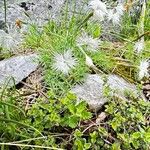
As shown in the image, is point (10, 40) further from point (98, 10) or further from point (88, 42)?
point (98, 10)

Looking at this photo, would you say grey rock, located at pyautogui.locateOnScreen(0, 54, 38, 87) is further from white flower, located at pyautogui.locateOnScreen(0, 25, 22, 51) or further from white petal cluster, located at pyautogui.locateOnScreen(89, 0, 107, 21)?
white petal cluster, located at pyautogui.locateOnScreen(89, 0, 107, 21)

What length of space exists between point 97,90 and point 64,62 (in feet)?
0.81

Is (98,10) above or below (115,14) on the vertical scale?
above

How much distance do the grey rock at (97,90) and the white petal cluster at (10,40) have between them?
2.30 ft

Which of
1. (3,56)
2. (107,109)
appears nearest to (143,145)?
(107,109)

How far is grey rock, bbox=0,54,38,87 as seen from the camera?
9.53 feet

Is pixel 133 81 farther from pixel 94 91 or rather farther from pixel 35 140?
pixel 35 140

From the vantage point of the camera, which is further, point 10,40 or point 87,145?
point 10,40

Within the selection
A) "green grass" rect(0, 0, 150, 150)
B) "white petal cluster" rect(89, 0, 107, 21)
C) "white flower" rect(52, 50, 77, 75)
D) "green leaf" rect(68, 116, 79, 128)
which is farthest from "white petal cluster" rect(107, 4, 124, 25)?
"green leaf" rect(68, 116, 79, 128)

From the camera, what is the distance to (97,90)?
2.77 m

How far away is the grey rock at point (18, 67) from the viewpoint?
2904 mm

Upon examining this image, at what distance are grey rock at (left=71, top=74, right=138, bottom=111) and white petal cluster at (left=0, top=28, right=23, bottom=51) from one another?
70 cm

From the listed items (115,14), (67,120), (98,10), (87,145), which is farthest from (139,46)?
(87,145)

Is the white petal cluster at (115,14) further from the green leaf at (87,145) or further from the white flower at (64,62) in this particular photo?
the green leaf at (87,145)
